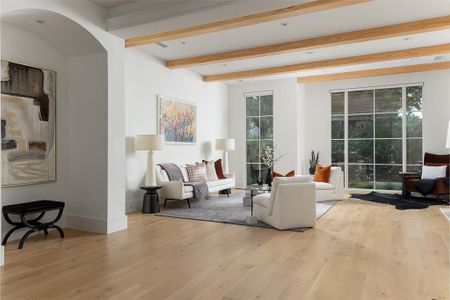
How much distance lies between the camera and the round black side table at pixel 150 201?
19.0 feet

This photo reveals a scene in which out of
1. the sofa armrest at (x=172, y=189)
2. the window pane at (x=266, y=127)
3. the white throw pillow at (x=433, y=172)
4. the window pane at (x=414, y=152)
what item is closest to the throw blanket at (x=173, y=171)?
the sofa armrest at (x=172, y=189)

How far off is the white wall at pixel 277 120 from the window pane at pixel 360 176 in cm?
140

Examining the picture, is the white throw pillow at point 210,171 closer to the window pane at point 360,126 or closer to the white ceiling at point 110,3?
the window pane at point 360,126

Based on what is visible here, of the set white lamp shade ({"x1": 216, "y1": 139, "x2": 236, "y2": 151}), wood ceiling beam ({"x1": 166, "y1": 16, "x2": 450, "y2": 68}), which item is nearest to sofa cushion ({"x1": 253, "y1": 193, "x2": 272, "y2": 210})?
wood ceiling beam ({"x1": 166, "y1": 16, "x2": 450, "y2": 68})

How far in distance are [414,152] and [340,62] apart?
120 inches

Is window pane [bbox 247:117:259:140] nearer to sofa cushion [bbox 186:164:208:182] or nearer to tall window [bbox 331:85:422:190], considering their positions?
tall window [bbox 331:85:422:190]

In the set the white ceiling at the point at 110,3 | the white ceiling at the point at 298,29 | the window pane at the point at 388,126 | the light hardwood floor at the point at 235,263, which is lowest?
the light hardwood floor at the point at 235,263

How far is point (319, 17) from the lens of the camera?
15.5 ft

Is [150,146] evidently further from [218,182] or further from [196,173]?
[218,182]

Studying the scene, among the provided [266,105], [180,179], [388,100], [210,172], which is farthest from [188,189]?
[388,100]

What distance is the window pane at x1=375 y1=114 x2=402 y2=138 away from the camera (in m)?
8.08

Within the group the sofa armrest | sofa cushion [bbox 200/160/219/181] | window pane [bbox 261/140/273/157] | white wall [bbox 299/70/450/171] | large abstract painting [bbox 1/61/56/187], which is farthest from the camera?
window pane [bbox 261/140/273/157]

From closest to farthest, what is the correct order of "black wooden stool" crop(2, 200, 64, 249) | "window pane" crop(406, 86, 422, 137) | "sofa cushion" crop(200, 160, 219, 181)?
"black wooden stool" crop(2, 200, 64, 249), "sofa cushion" crop(200, 160, 219, 181), "window pane" crop(406, 86, 422, 137)

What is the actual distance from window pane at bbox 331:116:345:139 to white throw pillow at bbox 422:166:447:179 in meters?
2.14
